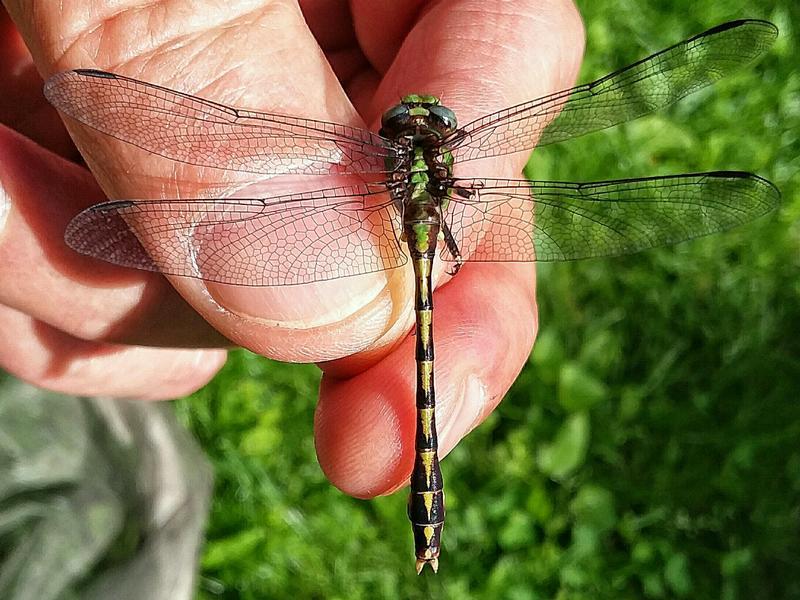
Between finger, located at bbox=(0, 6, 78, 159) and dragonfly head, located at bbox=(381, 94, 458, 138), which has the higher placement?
finger, located at bbox=(0, 6, 78, 159)

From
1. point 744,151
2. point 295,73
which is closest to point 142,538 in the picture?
point 295,73

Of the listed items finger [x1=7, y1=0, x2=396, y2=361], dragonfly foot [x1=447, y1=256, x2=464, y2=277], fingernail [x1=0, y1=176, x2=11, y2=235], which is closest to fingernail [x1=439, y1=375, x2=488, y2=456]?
dragonfly foot [x1=447, y1=256, x2=464, y2=277]

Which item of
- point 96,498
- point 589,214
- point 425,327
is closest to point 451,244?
point 425,327

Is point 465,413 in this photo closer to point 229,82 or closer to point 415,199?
point 415,199

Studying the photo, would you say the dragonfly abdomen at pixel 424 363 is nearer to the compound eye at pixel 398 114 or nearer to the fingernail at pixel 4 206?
the compound eye at pixel 398 114

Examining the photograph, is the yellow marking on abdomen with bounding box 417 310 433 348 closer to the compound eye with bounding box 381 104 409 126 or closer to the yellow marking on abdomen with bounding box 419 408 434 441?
the yellow marking on abdomen with bounding box 419 408 434 441

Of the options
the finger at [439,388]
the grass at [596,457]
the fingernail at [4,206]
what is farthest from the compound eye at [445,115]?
the grass at [596,457]
